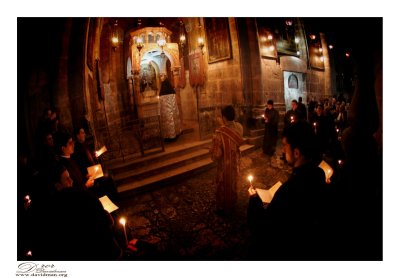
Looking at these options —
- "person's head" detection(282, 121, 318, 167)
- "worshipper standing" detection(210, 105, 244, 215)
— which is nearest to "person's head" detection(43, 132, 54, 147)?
"worshipper standing" detection(210, 105, 244, 215)

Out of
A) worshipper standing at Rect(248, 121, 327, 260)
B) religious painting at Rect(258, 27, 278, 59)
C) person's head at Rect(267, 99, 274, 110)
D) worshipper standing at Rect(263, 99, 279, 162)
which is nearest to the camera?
worshipper standing at Rect(248, 121, 327, 260)

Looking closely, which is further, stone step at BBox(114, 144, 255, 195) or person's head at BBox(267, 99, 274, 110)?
person's head at BBox(267, 99, 274, 110)

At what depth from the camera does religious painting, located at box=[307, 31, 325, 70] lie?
9.74 meters

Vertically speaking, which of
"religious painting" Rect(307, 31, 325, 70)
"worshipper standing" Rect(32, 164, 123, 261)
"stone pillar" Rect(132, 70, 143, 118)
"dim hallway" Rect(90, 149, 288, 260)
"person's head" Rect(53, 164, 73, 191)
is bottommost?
"dim hallway" Rect(90, 149, 288, 260)

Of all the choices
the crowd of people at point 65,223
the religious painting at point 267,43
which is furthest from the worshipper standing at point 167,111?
the crowd of people at point 65,223

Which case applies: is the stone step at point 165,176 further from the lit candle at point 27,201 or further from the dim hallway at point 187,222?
the lit candle at point 27,201

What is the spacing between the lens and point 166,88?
25.3 ft

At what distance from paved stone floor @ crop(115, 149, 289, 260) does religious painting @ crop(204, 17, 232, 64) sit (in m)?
5.46

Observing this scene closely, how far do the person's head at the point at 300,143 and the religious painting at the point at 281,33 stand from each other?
7961 millimetres

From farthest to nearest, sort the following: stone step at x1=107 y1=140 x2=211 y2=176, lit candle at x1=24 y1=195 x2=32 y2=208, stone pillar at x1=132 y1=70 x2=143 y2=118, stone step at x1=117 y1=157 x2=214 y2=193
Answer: stone pillar at x1=132 y1=70 x2=143 y2=118, stone step at x1=107 y1=140 x2=211 y2=176, stone step at x1=117 y1=157 x2=214 y2=193, lit candle at x1=24 y1=195 x2=32 y2=208

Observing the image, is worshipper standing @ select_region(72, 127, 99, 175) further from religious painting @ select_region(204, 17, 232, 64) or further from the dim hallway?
religious painting @ select_region(204, 17, 232, 64)

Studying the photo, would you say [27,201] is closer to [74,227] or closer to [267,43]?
[74,227]

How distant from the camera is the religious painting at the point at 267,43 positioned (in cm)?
869
